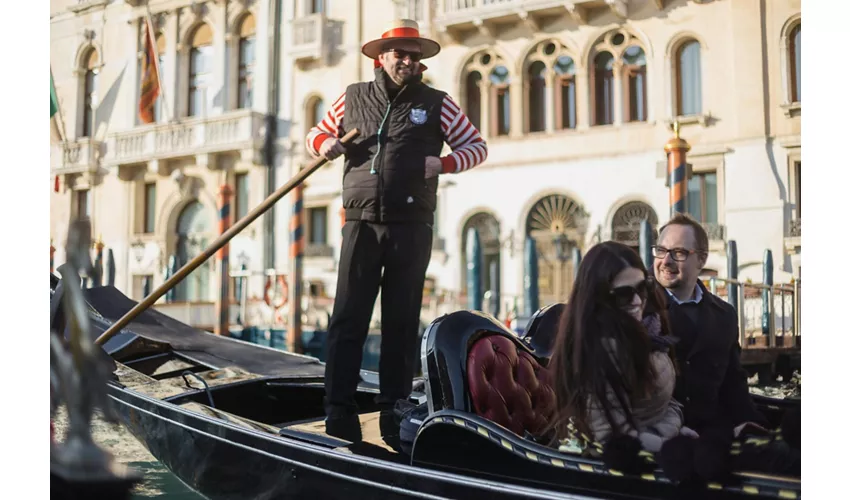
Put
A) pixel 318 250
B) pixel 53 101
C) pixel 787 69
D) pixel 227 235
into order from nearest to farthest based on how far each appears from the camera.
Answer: pixel 227 235
pixel 787 69
pixel 53 101
pixel 318 250

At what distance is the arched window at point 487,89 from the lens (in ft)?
20.9

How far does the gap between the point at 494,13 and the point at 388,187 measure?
492 cm

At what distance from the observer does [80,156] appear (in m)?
2.47

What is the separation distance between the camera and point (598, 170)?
5.86 m

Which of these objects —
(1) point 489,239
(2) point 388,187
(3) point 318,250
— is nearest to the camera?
(2) point 388,187

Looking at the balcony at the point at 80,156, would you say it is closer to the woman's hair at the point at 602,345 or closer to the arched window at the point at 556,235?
the woman's hair at the point at 602,345

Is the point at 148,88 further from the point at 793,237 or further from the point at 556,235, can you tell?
the point at 556,235

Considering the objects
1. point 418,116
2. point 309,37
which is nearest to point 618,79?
point 309,37

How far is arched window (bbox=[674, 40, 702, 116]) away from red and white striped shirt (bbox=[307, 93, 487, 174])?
3224mm

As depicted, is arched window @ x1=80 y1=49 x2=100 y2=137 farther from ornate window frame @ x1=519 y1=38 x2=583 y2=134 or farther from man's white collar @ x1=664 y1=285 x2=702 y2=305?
ornate window frame @ x1=519 y1=38 x2=583 y2=134

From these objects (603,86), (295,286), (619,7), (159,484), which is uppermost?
(619,7)

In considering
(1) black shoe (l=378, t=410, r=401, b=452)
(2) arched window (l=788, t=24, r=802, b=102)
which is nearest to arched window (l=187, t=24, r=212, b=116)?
Result: (1) black shoe (l=378, t=410, r=401, b=452)
